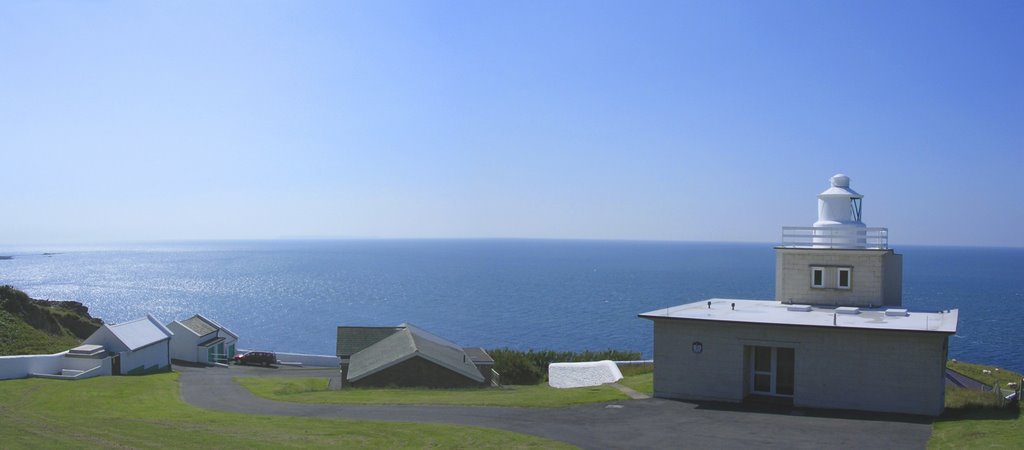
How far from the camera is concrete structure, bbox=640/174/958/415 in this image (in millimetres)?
19906

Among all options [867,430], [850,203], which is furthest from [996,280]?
[867,430]

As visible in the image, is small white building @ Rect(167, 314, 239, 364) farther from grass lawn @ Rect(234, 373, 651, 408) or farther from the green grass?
the green grass

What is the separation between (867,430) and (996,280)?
174 m

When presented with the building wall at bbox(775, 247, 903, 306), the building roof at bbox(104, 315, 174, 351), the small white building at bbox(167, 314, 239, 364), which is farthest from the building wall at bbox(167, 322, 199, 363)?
the building wall at bbox(775, 247, 903, 306)

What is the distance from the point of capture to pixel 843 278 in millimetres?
26500

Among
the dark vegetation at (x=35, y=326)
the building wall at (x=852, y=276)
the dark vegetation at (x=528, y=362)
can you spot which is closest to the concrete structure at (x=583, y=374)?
the dark vegetation at (x=528, y=362)

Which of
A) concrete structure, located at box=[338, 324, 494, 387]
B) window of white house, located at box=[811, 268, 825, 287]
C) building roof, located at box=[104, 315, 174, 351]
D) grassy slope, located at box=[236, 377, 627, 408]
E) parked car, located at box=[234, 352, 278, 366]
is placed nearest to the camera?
grassy slope, located at box=[236, 377, 627, 408]

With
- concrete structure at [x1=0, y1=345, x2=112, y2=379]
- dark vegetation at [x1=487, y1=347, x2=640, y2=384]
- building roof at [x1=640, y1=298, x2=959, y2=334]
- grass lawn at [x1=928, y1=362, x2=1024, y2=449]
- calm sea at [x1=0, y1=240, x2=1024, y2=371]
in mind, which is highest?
building roof at [x1=640, y1=298, x2=959, y2=334]

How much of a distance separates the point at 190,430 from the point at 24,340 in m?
30.3

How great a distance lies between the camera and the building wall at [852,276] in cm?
2608

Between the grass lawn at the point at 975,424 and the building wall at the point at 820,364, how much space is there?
3.33 ft

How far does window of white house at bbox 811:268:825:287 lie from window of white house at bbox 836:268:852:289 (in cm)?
51

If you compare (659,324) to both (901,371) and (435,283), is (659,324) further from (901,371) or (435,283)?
(435,283)

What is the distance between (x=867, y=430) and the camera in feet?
58.4
